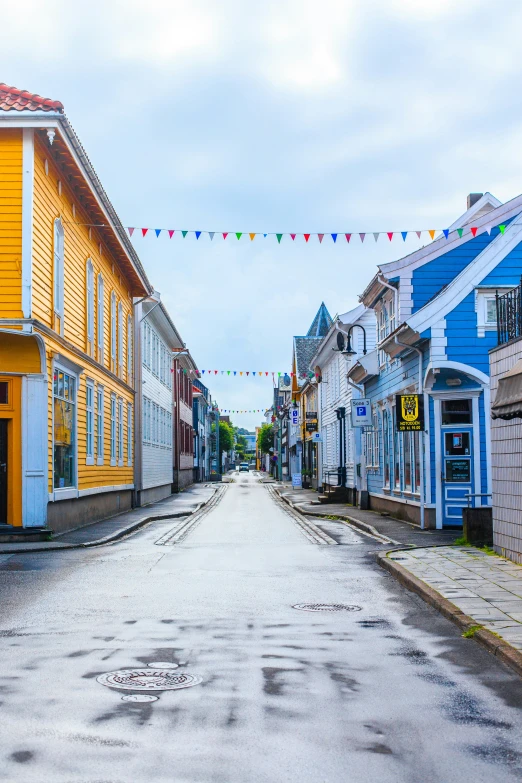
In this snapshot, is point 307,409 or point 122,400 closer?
point 122,400

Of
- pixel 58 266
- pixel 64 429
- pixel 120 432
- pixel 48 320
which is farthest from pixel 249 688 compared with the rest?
pixel 120 432

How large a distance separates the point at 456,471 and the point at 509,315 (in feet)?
23.7

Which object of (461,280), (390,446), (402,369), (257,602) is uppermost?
(461,280)

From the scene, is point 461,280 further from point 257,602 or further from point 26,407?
point 257,602

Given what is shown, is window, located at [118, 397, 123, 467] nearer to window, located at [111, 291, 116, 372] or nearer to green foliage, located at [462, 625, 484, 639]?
window, located at [111, 291, 116, 372]

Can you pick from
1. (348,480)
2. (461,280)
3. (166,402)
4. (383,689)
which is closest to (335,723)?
(383,689)

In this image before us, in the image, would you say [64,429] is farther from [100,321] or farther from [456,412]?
[456,412]

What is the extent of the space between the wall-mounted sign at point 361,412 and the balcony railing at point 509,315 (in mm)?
13338

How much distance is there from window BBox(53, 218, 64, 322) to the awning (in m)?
11.4

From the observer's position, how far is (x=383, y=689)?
6.56m

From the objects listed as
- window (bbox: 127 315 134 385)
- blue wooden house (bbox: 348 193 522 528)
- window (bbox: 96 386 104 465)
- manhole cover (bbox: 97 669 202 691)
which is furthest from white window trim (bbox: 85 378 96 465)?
manhole cover (bbox: 97 669 202 691)

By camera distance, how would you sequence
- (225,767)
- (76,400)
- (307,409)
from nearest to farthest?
1. (225,767)
2. (76,400)
3. (307,409)

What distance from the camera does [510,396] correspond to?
38.3 ft

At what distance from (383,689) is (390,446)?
20072 millimetres
